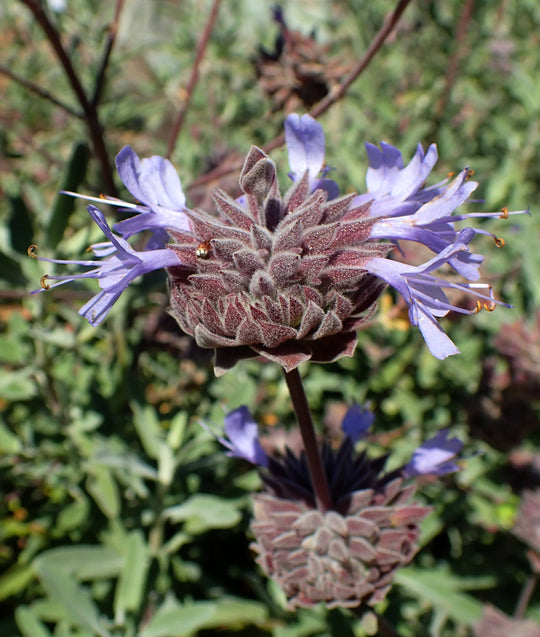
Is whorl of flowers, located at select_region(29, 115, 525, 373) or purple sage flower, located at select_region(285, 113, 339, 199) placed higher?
purple sage flower, located at select_region(285, 113, 339, 199)

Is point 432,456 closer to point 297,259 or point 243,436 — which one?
point 243,436

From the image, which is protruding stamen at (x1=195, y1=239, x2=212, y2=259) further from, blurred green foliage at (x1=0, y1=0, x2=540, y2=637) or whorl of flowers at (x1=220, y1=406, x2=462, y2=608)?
blurred green foliage at (x1=0, y1=0, x2=540, y2=637)

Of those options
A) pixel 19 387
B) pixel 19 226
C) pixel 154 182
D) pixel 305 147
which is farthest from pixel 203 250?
pixel 19 387

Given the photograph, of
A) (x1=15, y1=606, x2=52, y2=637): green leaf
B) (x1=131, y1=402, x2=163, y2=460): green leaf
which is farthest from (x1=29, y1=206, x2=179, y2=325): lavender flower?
(x1=15, y1=606, x2=52, y2=637): green leaf

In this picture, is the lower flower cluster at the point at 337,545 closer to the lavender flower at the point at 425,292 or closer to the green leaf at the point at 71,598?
the lavender flower at the point at 425,292

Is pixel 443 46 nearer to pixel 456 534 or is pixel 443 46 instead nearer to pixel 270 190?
pixel 456 534

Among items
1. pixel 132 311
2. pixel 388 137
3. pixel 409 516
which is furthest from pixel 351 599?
pixel 388 137
